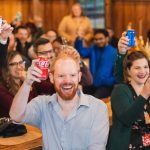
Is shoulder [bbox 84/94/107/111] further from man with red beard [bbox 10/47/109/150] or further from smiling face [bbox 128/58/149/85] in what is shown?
smiling face [bbox 128/58/149/85]

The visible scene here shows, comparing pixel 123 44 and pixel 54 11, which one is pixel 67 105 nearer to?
pixel 123 44

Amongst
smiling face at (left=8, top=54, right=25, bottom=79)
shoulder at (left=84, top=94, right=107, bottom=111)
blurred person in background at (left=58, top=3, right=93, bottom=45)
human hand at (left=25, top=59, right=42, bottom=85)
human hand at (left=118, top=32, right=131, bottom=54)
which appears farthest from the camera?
blurred person in background at (left=58, top=3, right=93, bottom=45)

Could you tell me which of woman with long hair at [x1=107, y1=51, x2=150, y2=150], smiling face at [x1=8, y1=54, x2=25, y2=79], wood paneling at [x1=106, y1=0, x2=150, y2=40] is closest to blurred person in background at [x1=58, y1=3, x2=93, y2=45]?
wood paneling at [x1=106, y1=0, x2=150, y2=40]

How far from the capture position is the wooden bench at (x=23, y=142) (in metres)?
2.78

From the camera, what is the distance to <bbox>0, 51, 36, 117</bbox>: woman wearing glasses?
3277mm

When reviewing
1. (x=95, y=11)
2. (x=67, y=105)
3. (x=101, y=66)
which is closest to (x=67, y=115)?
(x=67, y=105)

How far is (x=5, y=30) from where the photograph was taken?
2.97 metres

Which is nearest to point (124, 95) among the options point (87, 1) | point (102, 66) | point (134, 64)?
point (134, 64)

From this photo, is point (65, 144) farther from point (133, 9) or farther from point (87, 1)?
point (87, 1)

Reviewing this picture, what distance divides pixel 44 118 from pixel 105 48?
3.46 m

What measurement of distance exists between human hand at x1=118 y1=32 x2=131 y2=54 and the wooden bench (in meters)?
0.91

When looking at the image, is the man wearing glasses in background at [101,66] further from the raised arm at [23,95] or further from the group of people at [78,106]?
the raised arm at [23,95]

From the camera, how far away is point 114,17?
9.53m

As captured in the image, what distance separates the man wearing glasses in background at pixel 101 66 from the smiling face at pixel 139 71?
270 centimetres
